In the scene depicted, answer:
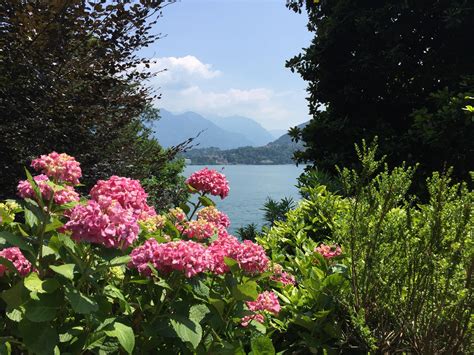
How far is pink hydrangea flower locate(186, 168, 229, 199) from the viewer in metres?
3.17

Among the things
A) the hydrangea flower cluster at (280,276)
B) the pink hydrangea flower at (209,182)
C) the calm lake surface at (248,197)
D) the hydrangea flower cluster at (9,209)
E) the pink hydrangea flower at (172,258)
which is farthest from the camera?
the calm lake surface at (248,197)

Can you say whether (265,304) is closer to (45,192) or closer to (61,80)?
(45,192)

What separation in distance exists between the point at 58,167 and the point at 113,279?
718 mm

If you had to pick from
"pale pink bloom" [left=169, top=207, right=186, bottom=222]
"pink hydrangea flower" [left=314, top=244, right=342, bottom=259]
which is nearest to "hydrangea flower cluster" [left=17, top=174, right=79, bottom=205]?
"pale pink bloom" [left=169, top=207, right=186, bottom=222]

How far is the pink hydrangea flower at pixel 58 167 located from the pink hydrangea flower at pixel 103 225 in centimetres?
57

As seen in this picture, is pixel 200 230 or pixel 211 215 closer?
pixel 200 230

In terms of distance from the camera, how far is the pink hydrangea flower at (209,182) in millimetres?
3174

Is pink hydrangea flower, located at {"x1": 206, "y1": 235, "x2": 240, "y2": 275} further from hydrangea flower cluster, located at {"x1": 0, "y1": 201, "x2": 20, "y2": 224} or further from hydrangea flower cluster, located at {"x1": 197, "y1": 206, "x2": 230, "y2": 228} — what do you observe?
hydrangea flower cluster, located at {"x1": 0, "y1": 201, "x2": 20, "y2": 224}

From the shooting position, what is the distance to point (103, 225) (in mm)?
1791

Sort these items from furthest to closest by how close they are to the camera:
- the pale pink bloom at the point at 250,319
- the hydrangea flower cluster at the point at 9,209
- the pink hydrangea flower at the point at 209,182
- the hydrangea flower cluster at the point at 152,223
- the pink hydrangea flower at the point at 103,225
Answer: the pink hydrangea flower at the point at 209,182 → the hydrangea flower cluster at the point at 152,223 → the hydrangea flower cluster at the point at 9,209 → the pale pink bloom at the point at 250,319 → the pink hydrangea flower at the point at 103,225

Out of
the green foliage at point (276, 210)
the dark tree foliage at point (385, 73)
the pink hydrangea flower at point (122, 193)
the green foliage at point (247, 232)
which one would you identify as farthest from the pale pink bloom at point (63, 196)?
the dark tree foliage at point (385, 73)

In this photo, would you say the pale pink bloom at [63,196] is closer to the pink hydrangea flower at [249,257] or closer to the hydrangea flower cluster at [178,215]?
the hydrangea flower cluster at [178,215]

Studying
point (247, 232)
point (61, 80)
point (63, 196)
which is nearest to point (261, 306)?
point (63, 196)

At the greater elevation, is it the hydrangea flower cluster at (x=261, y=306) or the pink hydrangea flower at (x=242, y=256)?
the pink hydrangea flower at (x=242, y=256)
